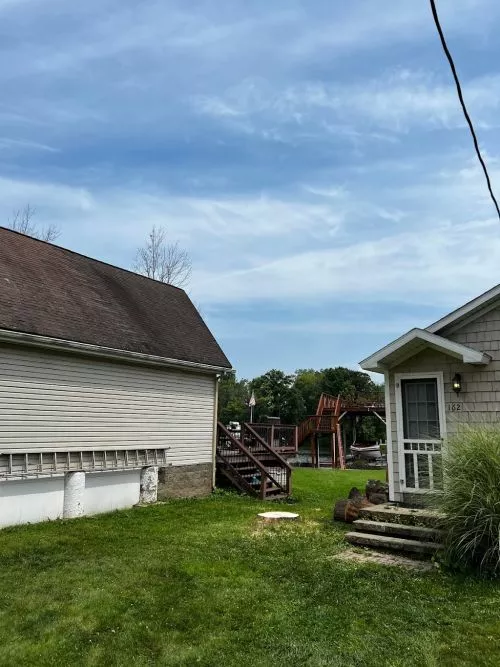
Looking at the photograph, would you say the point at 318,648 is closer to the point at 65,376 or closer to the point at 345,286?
the point at 65,376

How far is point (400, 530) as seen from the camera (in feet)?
22.3

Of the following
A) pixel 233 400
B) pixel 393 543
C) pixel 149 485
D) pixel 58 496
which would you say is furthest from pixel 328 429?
pixel 233 400

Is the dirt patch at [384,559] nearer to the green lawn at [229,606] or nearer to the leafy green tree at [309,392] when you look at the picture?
the green lawn at [229,606]

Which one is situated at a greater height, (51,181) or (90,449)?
(51,181)

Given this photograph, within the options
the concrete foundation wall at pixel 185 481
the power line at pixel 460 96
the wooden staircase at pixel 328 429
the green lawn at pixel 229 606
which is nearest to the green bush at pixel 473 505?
the green lawn at pixel 229 606

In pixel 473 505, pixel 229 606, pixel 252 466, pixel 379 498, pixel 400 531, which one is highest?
pixel 473 505

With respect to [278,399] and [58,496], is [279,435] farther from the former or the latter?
[278,399]

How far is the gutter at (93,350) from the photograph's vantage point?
8614mm

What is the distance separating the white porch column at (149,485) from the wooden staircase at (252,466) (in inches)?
101

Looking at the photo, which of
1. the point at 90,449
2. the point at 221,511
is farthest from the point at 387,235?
the point at 90,449

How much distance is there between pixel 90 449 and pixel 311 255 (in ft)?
33.4

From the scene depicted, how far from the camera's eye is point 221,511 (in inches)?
412

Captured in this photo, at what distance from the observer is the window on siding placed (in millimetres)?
8555

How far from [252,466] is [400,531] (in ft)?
25.8
